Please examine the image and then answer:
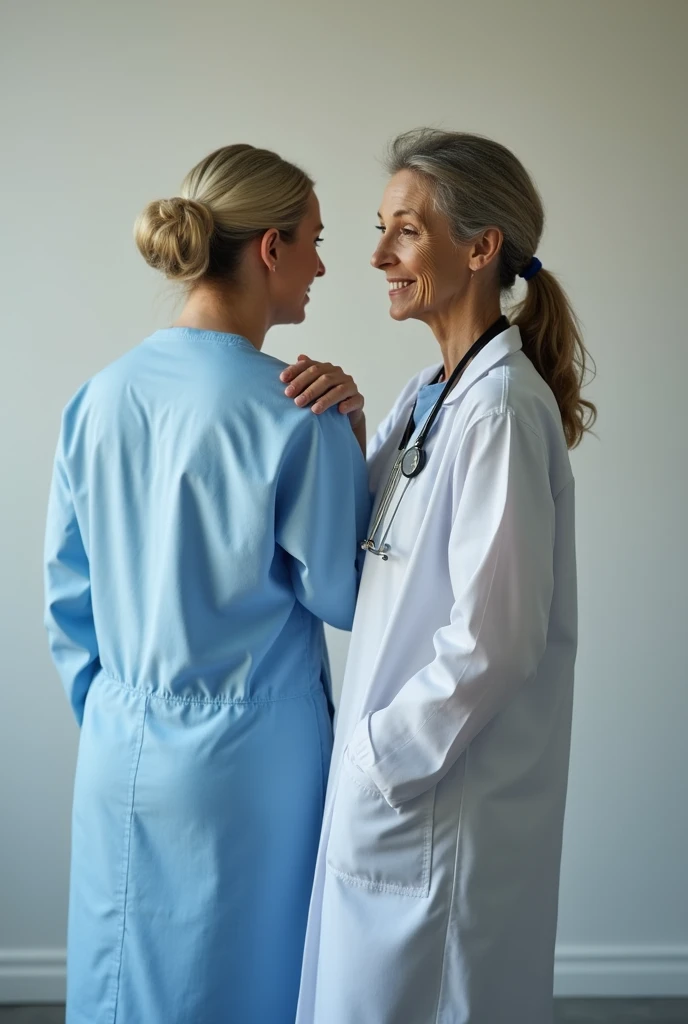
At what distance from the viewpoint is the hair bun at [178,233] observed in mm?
1408

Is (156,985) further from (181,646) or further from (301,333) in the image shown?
(301,333)

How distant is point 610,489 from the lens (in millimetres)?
2506

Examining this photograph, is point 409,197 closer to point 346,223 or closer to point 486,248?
point 486,248

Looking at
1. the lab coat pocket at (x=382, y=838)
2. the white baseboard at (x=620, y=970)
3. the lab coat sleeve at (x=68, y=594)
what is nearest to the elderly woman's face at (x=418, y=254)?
the lab coat sleeve at (x=68, y=594)

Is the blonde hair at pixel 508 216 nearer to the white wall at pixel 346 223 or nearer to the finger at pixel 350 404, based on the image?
the finger at pixel 350 404

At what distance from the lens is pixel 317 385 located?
143 cm

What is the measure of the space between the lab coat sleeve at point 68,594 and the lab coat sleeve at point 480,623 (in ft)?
1.86

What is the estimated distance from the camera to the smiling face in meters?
1.53

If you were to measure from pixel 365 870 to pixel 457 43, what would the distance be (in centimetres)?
199

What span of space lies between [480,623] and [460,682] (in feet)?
0.27

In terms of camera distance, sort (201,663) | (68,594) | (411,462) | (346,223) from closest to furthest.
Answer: (201,663) → (411,462) → (68,594) → (346,223)

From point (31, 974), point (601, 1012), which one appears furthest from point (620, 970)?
point (31, 974)

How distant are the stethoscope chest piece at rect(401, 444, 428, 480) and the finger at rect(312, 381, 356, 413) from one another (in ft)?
0.43

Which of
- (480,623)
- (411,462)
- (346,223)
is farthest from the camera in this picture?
(346,223)
